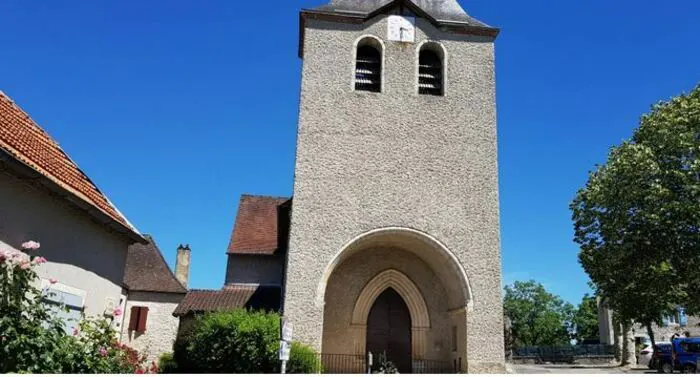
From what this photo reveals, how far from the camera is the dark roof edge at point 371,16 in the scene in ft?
61.8

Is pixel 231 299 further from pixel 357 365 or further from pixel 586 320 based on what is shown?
pixel 586 320

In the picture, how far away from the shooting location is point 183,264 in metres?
32.1

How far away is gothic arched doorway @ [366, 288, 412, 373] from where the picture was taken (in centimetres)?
1816

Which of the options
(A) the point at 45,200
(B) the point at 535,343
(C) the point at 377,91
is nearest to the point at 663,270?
(C) the point at 377,91

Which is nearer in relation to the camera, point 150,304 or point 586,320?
point 150,304

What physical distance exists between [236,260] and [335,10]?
10.7 metres

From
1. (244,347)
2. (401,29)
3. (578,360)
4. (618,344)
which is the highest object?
(401,29)

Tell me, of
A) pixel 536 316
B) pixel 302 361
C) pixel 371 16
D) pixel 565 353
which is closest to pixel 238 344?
pixel 302 361

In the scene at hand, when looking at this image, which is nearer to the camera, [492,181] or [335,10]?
[492,181]

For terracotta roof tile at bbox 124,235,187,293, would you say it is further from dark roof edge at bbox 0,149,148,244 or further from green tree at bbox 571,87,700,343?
green tree at bbox 571,87,700,343

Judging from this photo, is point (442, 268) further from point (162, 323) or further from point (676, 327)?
point (676, 327)

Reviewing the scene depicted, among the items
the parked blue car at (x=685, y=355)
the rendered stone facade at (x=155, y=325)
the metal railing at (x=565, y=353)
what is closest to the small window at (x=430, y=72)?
the parked blue car at (x=685, y=355)

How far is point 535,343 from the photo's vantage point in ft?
217

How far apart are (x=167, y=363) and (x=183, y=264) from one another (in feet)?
35.3
